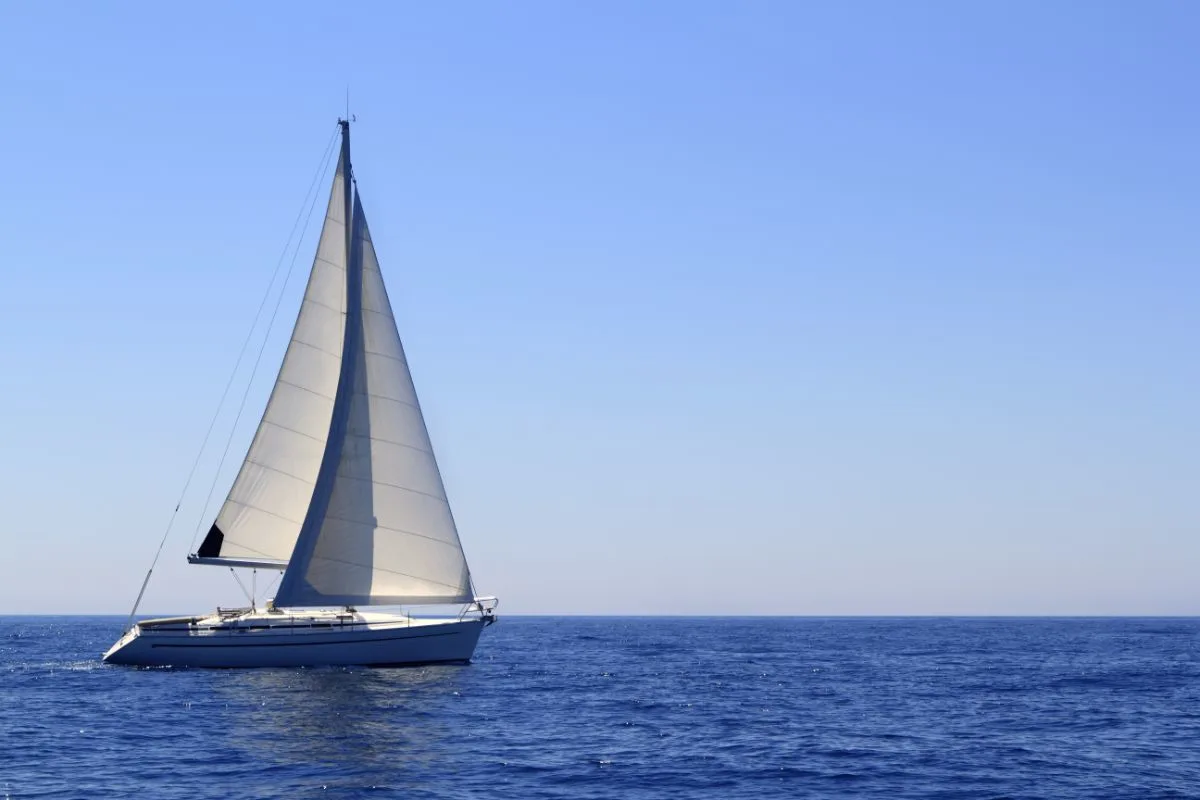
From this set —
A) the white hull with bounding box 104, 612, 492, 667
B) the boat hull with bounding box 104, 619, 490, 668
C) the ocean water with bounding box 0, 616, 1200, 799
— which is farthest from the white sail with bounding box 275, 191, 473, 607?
the ocean water with bounding box 0, 616, 1200, 799

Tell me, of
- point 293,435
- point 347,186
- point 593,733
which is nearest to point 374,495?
point 293,435

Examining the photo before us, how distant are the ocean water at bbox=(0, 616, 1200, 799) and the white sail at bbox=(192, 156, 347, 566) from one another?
6.02 metres

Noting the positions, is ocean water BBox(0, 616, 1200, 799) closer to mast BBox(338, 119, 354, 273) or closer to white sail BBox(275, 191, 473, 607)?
white sail BBox(275, 191, 473, 607)

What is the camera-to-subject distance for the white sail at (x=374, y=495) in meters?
56.0

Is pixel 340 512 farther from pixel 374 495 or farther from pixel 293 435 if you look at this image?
pixel 293 435

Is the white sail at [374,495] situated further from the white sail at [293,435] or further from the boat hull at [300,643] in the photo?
the white sail at [293,435]

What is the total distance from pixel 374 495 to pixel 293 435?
5278 millimetres

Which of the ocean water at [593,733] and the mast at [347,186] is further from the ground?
the mast at [347,186]

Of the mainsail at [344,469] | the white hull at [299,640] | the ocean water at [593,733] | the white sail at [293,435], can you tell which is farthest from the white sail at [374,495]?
the ocean water at [593,733]

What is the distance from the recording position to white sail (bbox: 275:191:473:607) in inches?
2206

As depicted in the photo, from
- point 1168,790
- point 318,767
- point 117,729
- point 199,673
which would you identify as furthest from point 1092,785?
point 199,673

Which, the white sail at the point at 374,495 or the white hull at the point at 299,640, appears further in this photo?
the white sail at the point at 374,495

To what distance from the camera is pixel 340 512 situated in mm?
56031

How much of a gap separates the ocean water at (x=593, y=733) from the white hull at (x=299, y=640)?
81 centimetres
